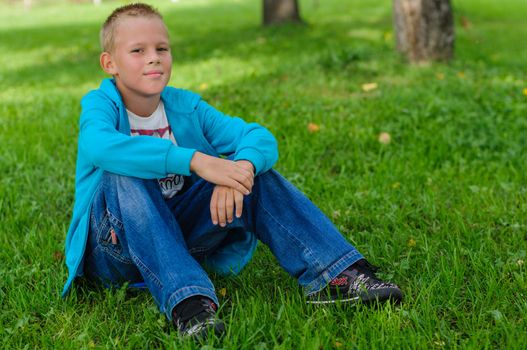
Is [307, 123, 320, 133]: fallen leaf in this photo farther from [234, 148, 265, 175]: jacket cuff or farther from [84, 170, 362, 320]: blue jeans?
[234, 148, 265, 175]: jacket cuff

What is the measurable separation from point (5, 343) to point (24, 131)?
3.11 meters

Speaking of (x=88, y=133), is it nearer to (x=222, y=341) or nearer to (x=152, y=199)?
(x=152, y=199)

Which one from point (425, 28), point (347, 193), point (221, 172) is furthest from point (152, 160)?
point (425, 28)

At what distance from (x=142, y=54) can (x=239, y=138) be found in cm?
52

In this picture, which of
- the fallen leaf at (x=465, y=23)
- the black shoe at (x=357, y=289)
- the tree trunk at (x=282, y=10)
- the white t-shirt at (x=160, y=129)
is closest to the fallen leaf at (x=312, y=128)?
the white t-shirt at (x=160, y=129)

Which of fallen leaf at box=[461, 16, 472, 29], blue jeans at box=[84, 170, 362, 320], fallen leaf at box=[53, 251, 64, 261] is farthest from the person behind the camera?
fallen leaf at box=[461, 16, 472, 29]

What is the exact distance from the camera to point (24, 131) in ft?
16.9

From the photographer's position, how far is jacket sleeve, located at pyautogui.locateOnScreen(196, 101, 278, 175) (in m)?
2.52

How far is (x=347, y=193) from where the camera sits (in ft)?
12.4

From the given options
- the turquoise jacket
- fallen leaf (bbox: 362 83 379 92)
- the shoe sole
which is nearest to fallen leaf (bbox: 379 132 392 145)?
fallen leaf (bbox: 362 83 379 92)

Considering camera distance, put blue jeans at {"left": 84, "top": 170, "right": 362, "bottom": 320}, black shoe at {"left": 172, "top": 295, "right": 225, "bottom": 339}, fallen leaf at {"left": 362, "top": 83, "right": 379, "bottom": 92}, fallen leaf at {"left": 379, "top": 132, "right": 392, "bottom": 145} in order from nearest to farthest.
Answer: black shoe at {"left": 172, "top": 295, "right": 225, "bottom": 339} < blue jeans at {"left": 84, "top": 170, "right": 362, "bottom": 320} < fallen leaf at {"left": 379, "top": 132, "right": 392, "bottom": 145} < fallen leaf at {"left": 362, "top": 83, "right": 379, "bottom": 92}

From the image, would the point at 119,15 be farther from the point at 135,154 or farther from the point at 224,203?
the point at 224,203

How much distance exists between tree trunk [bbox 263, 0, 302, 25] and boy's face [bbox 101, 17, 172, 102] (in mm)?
9357

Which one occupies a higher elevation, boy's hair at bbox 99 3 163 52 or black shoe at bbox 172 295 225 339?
boy's hair at bbox 99 3 163 52
